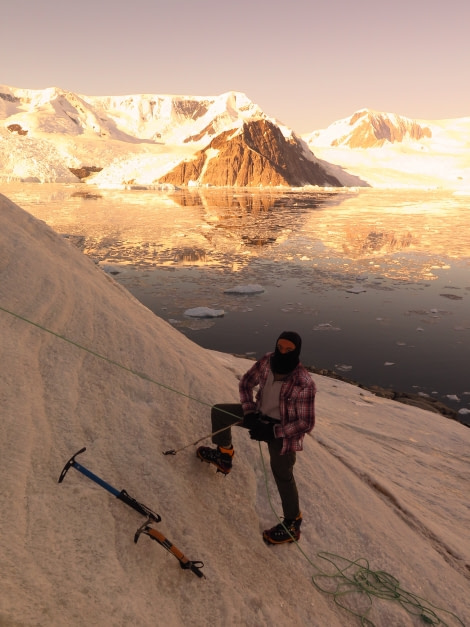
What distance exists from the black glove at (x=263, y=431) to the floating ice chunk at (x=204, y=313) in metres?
8.85

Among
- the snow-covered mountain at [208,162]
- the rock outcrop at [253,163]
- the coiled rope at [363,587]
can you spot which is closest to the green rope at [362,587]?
the coiled rope at [363,587]

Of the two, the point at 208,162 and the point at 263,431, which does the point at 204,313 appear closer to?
the point at 263,431

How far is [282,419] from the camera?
2768mm

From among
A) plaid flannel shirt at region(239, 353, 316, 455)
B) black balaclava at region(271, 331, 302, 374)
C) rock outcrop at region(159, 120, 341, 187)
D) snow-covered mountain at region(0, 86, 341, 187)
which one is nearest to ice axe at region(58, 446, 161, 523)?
plaid flannel shirt at region(239, 353, 316, 455)

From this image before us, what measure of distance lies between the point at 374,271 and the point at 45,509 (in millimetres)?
15997

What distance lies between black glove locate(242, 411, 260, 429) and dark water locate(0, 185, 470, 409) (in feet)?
20.2

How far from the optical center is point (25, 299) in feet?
12.1

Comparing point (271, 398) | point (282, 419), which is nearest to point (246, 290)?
point (271, 398)

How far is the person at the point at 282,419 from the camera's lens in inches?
107

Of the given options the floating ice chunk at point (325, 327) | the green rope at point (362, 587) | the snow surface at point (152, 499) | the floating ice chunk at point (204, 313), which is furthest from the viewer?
the floating ice chunk at point (204, 313)

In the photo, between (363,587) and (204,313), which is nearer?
(363,587)

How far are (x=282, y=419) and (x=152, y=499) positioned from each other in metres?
0.96

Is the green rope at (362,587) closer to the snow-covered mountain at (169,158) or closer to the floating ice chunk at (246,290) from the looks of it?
the floating ice chunk at (246,290)

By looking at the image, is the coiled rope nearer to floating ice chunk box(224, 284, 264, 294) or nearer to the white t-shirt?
the white t-shirt
